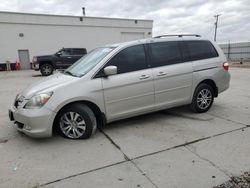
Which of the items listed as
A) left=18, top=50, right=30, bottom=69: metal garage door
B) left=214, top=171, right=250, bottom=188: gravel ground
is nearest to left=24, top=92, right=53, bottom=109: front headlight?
left=214, top=171, right=250, bottom=188: gravel ground

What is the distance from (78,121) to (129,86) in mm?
1157

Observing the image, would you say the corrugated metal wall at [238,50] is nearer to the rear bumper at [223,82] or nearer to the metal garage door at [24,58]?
the metal garage door at [24,58]

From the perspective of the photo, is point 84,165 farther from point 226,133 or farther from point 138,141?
point 226,133

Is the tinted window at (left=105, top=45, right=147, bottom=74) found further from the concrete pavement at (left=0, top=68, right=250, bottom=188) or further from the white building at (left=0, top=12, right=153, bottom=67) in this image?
the white building at (left=0, top=12, right=153, bottom=67)

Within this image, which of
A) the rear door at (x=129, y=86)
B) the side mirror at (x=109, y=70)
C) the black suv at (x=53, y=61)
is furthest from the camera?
the black suv at (x=53, y=61)

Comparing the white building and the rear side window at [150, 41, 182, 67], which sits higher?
the white building

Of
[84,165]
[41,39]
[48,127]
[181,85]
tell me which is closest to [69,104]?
[48,127]

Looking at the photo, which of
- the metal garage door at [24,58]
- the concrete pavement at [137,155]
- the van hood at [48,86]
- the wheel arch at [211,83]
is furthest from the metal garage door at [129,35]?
the van hood at [48,86]

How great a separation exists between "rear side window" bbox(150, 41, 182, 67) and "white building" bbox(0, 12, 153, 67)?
20.3 metres

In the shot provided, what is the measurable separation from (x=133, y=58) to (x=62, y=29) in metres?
20.7

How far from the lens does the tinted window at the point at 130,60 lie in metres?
4.42

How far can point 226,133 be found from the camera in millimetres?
4254

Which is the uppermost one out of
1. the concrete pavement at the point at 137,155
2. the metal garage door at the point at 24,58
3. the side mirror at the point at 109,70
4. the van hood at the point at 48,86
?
the metal garage door at the point at 24,58

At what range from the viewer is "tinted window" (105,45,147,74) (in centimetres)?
442
